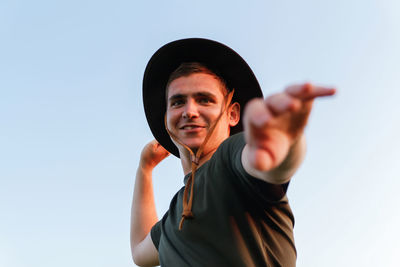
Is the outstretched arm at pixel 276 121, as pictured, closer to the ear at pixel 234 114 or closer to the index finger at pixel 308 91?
the index finger at pixel 308 91

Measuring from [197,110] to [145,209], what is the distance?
1.47 m

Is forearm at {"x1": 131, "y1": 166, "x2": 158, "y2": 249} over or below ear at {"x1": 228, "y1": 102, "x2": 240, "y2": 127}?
below

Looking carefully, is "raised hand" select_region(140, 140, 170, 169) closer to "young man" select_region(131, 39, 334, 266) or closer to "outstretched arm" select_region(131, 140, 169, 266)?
"outstretched arm" select_region(131, 140, 169, 266)

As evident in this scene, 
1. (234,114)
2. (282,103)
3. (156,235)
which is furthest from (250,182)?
(156,235)

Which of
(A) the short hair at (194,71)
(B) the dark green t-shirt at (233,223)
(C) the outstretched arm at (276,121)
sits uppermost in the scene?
(A) the short hair at (194,71)

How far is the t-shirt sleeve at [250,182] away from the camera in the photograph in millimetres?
2072

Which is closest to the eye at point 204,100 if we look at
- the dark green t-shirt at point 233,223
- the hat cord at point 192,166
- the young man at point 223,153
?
the young man at point 223,153

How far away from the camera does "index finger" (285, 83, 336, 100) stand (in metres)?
1.40

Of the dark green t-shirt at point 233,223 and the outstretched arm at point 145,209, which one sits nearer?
the dark green t-shirt at point 233,223

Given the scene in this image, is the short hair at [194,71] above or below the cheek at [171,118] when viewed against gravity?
above

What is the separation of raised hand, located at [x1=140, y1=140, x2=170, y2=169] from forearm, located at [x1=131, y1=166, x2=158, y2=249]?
6 cm

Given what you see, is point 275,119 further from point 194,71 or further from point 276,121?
point 194,71

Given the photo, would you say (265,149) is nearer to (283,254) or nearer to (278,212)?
(278,212)

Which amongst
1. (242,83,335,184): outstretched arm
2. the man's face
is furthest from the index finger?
the man's face
